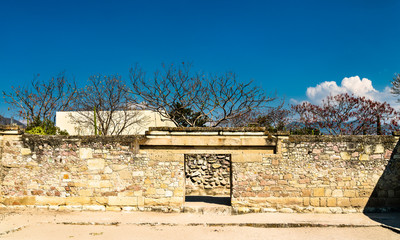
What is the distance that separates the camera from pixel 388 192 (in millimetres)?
8328

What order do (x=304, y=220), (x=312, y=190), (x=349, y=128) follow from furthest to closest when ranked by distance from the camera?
(x=349, y=128) → (x=312, y=190) → (x=304, y=220)

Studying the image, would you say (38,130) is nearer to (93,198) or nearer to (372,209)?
(93,198)

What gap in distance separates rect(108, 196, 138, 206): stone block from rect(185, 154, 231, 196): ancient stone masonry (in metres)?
4.49

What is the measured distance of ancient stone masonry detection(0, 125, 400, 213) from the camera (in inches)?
324

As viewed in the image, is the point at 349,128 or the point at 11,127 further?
the point at 349,128

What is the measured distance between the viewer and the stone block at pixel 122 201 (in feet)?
27.2

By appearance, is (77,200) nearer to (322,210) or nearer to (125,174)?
(125,174)

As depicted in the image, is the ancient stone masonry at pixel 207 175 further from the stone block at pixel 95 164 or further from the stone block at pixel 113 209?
the stone block at pixel 95 164

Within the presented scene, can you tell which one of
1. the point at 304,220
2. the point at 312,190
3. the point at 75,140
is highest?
the point at 75,140

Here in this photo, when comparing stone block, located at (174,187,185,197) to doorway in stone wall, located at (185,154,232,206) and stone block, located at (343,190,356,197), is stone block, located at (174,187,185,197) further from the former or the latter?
doorway in stone wall, located at (185,154,232,206)

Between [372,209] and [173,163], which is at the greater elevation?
[173,163]

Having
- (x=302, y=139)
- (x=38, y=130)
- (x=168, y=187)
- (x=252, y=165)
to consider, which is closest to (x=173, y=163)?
(x=168, y=187)

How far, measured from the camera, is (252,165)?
8.29 metres

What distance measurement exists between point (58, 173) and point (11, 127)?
5.74 feet
